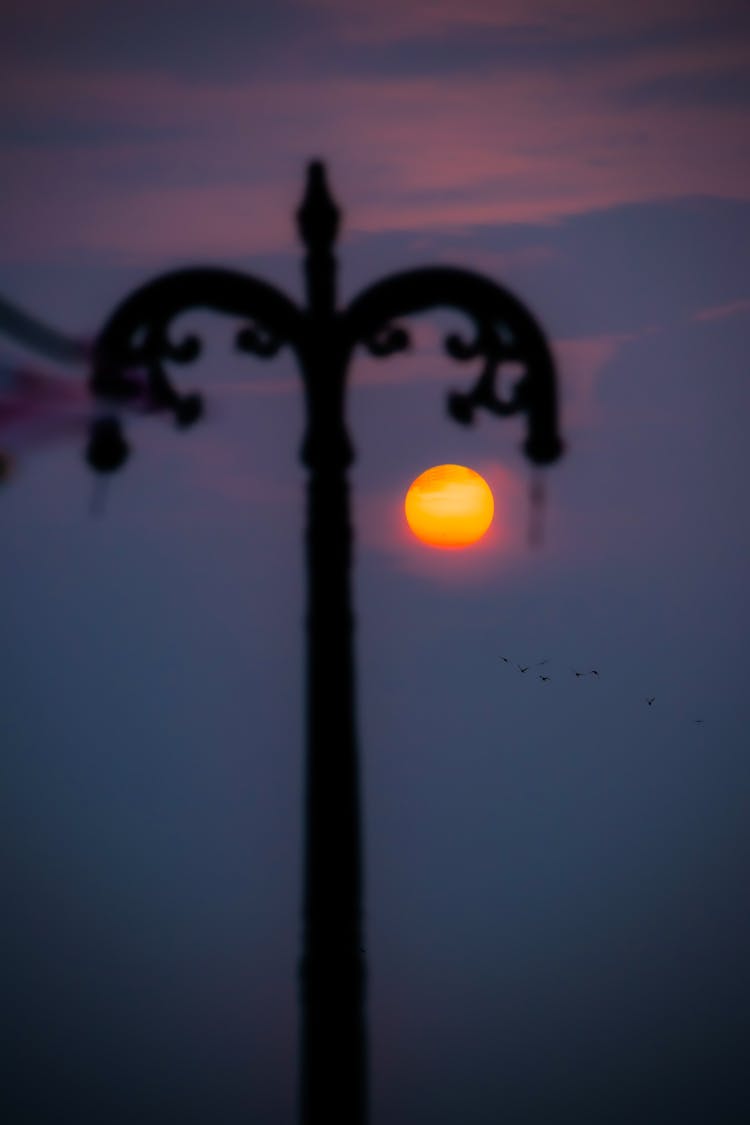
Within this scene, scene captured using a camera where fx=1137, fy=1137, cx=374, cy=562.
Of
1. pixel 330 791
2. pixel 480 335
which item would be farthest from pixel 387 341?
pixel 330 791

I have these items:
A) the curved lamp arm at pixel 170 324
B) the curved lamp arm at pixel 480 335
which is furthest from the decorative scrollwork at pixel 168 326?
the curved lamp arm at pixel 480 335

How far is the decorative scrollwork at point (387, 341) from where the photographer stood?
3229 millimetres

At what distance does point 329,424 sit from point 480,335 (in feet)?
1.64

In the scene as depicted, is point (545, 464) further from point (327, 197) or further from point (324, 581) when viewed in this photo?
point (327, 197)

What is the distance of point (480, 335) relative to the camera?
323 cm

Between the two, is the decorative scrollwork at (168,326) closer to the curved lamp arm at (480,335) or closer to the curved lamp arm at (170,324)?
the curved lamp arm at (170,324)

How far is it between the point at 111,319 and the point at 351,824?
1.54 meters

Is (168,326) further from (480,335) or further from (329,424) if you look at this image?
(480,335)

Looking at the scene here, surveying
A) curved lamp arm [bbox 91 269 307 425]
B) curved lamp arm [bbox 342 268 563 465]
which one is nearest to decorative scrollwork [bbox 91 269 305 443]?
curved lamp arm [bbox 91 269 307 425]

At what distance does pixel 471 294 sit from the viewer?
3.20 m

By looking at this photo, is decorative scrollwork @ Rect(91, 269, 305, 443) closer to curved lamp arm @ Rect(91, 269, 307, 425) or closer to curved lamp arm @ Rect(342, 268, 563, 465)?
curved lamp arm @ Rect(91, 269, 307, 425)

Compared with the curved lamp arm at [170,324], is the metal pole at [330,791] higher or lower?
lower

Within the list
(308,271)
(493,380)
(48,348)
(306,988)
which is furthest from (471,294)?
(306,988)

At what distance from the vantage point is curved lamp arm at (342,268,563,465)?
3.20 meters
